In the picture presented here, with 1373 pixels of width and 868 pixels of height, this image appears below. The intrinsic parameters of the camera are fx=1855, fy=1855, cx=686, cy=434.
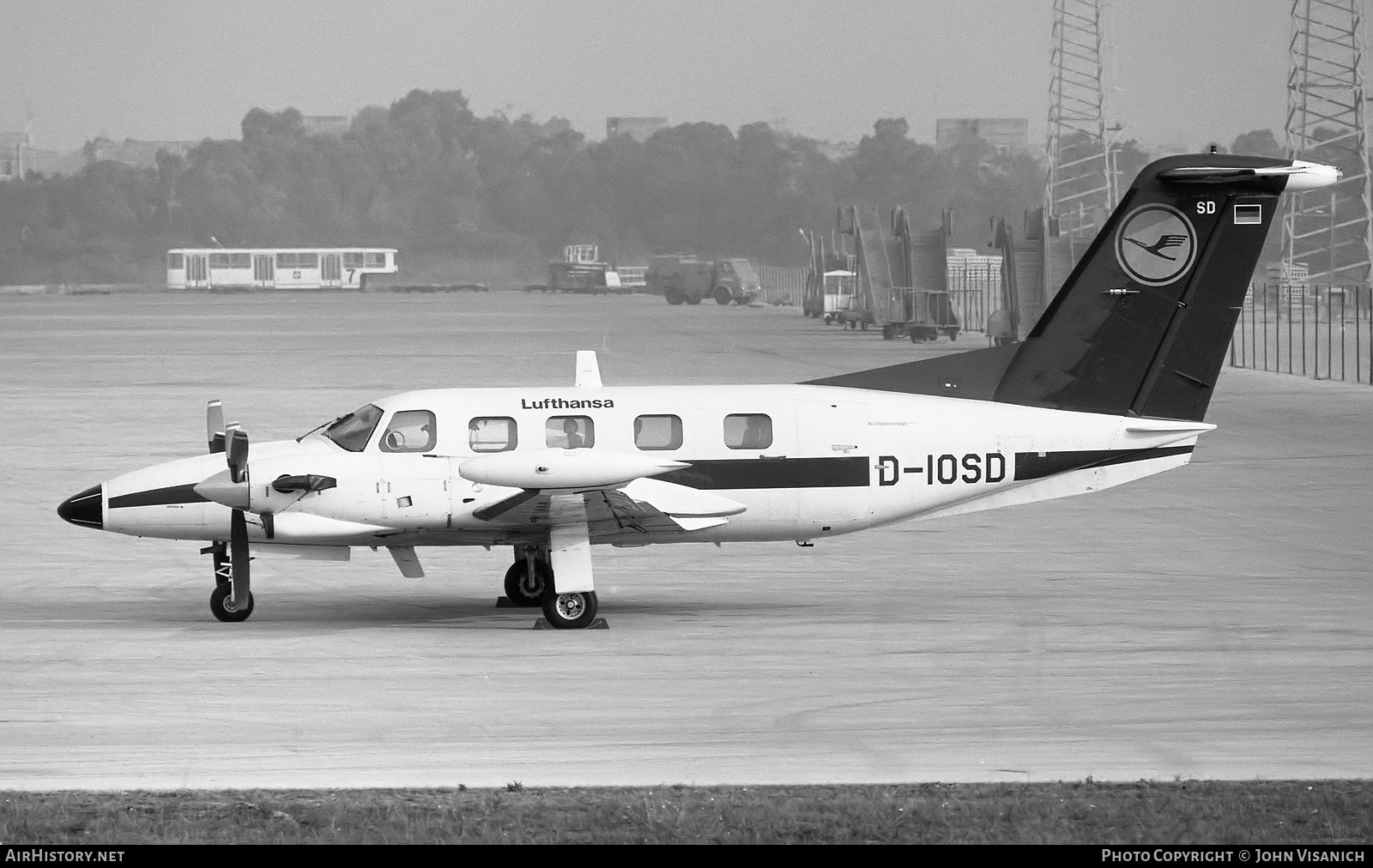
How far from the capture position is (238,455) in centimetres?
1694

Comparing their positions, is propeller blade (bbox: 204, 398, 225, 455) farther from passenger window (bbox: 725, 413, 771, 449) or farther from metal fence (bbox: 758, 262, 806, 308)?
metal fence (bbox: 758, 262, 806, 308)

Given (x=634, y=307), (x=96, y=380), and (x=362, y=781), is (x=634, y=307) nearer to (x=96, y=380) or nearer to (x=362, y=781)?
(x=96, y=380)

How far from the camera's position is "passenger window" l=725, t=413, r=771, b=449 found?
1822 cm

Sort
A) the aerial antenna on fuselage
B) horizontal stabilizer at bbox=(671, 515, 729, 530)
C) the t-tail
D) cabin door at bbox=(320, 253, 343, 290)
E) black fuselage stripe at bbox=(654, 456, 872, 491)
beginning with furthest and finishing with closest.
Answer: cabin door at bbox=(320, 253, 343, 290)
the aerial antenna on fuselage
the t-tail
black fuselage stripe at bbox=(654, 456, 872, 491)
horizontal stabilizer at bbox=(671, 515, 729, 530)

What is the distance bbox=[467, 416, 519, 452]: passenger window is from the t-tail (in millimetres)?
3371

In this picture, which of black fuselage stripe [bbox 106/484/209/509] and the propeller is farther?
black fuselage stripe [bbox 106/484/209/509]

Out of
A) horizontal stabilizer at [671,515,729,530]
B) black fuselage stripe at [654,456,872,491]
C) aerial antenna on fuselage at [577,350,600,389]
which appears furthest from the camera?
aerial antenna on fuselage at [577,350,600,389]

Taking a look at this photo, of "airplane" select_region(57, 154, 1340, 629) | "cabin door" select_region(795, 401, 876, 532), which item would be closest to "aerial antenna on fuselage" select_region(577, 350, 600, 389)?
"airplane" select_region(57, 154, 1340, 629)

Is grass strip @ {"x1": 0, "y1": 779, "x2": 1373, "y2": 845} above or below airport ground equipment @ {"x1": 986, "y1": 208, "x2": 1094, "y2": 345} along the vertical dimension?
below

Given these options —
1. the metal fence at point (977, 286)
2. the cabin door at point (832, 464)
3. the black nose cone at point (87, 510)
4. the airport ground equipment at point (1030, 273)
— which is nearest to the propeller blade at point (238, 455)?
the black nose cone at point (87, 510)

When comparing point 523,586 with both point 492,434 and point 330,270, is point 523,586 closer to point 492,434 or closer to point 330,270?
point 492,434

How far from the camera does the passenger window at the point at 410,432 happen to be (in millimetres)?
17688
